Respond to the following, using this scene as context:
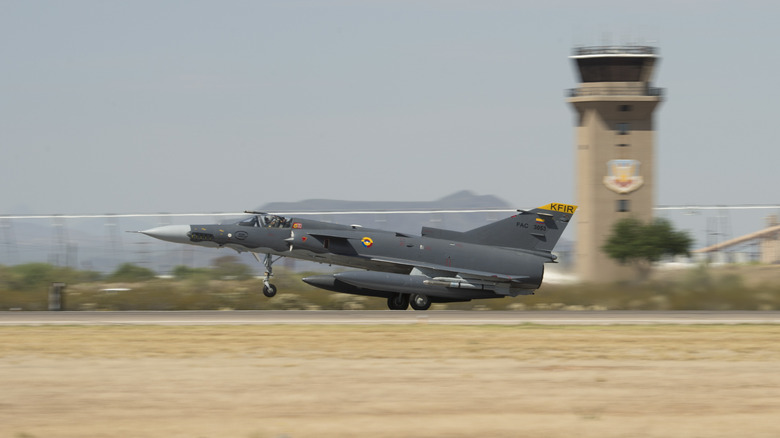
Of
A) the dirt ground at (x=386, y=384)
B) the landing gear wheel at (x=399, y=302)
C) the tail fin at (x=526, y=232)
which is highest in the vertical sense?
the tail fin at (x=526, y=232)

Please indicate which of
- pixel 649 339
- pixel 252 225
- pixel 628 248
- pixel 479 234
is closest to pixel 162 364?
pixel 649 339

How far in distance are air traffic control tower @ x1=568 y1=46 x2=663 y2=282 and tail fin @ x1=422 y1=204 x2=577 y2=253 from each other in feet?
81.4

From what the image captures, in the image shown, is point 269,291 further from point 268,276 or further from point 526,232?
point 526,232

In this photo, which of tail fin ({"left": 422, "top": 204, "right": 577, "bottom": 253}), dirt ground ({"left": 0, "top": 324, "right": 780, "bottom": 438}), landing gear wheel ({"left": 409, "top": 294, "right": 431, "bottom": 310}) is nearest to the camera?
dirt ground ({"left": 0, "top": 324, "right": 780, "bottom": 438})

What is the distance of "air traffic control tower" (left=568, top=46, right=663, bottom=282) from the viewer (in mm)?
56281

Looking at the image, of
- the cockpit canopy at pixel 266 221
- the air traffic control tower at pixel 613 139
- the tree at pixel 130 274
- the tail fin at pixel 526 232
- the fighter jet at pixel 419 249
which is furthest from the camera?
the air traffic control tower at pixel 613 139

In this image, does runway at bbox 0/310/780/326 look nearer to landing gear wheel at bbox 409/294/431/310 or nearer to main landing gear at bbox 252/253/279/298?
landing gear wheel at bbox 409/294/431/310

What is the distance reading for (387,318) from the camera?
1000 inches

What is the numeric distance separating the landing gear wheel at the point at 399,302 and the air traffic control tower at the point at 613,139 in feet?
90.1

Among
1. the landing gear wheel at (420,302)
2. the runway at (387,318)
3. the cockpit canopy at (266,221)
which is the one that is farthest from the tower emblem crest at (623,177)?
the cockpit canopy at (266,221)

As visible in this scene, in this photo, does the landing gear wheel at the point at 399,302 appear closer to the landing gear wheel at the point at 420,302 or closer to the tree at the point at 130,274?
the landing gear wheel at the point at 420,302

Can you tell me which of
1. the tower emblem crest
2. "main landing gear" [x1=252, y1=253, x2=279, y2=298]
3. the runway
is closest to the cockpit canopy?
"main landing gear" [x1=252, y1=253, x2=279, y2=298]

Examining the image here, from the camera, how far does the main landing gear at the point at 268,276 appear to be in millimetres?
29000

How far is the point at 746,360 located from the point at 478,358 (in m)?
4.66
